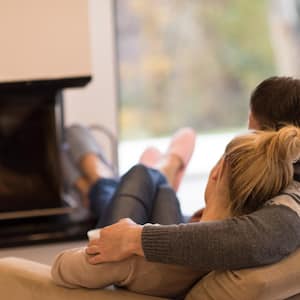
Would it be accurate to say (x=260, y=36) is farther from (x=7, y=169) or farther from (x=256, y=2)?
(x=7, y=169)

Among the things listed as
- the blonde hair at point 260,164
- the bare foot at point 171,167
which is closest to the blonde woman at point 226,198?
the blonde hair at point 260,164

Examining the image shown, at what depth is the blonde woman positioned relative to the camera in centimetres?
133

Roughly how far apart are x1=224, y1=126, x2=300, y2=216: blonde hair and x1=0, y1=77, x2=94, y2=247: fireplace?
4.00 feet

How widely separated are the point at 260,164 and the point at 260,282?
0.73 ft

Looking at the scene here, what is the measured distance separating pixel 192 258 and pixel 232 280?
0.08 meters

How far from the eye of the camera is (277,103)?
1.48m

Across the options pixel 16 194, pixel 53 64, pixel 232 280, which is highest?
pixel 53 64

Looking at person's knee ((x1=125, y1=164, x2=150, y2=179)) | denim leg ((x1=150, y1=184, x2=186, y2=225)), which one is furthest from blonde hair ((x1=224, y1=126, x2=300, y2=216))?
person's knee ((x1=125, y1=164, x2=150, y2=179))

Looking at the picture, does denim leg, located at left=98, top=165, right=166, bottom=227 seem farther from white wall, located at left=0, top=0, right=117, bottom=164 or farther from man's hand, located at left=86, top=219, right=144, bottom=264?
white wall, located at left=0, top=0, right=117, bottom=164

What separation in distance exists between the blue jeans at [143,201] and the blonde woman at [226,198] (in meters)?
0.40

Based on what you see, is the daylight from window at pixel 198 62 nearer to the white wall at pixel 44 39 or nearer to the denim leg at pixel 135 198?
the white wall at pixel 44 39

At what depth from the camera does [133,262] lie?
4.61 feet

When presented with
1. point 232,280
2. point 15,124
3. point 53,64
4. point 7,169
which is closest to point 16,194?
point 7,169

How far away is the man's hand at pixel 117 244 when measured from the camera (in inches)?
53.9
